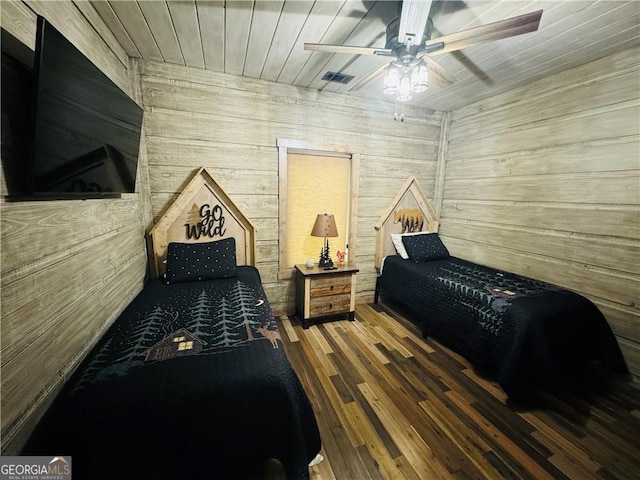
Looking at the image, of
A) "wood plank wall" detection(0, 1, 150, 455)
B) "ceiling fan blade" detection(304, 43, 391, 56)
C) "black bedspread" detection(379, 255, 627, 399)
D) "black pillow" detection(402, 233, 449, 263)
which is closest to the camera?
"wood plank wall" detection(0, 1, 150, 455)

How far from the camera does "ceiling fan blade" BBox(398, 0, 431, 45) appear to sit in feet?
3.76

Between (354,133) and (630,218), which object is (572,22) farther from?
(354,133)

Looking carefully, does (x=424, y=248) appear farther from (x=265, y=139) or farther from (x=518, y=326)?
(x=265, y=139)

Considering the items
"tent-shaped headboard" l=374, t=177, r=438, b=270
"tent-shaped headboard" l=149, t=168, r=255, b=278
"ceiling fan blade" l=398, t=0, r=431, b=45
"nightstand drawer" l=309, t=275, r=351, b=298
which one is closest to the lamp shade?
"nightstand drawer" l=309, t=275, r=351, b=298

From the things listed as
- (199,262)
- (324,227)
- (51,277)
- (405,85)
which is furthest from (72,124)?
(324,227)

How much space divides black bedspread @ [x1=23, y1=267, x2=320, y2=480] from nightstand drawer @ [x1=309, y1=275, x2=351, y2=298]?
123 centimetres

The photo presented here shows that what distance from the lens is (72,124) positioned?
1008 millimetres

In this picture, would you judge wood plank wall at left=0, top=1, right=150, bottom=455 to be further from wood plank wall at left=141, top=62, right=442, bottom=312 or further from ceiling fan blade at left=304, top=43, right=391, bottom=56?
ceiling fan blade at left=304, top=43, right=391, bottom=56

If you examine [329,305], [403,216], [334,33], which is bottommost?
[329,305]

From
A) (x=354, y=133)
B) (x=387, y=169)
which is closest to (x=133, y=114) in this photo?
(x=354, y=133)

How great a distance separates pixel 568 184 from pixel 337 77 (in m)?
2.21

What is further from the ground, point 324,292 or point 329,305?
point 324,292

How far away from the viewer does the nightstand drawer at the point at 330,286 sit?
2.56 m

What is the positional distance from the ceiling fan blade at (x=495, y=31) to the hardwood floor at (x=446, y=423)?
2.10 metres
